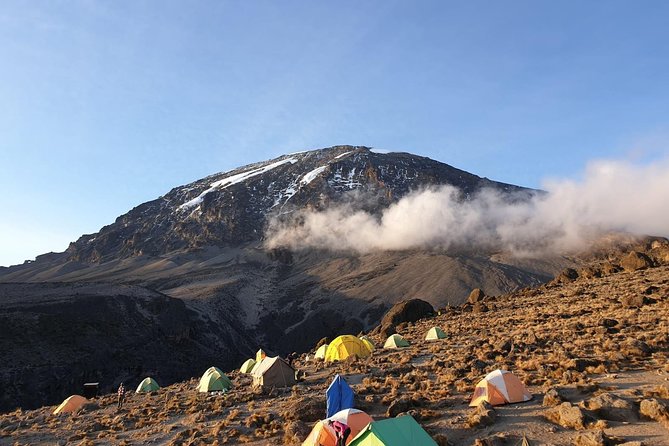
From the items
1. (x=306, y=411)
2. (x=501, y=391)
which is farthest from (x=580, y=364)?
(x=306, y=411)

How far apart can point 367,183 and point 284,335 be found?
8839 centimetres

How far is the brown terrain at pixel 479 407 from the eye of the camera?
10.4 metres

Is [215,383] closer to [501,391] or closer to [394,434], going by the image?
[501,391]

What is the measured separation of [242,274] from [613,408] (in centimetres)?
11127

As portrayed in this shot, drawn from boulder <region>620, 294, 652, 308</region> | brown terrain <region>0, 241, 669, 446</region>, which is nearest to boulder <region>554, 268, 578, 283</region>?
brown terrain <region>0, 241, 669, 446</region>

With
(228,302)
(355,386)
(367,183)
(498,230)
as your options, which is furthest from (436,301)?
(367,183)

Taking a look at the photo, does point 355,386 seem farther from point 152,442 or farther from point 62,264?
point 62,264

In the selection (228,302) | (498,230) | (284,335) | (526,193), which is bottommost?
(284,335)

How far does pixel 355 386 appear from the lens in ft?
57.5

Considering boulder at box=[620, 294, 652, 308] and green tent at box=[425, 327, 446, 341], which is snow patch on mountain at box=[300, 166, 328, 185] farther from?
boulder at box=[620, 294, 652, 308]

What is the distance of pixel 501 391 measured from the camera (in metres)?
12.5

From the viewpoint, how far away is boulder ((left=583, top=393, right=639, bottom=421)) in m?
10.2

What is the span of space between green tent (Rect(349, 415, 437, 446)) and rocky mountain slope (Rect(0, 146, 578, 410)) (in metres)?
45.3

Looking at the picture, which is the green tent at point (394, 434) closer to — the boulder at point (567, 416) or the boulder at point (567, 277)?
the boulder at point (567, 416)
